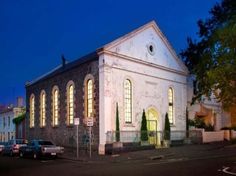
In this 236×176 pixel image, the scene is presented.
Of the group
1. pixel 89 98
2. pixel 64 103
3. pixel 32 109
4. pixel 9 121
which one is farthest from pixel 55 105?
pixel 9 121

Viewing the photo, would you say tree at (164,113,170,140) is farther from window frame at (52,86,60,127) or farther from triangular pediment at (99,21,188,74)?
window frame at (52,86,60,127)

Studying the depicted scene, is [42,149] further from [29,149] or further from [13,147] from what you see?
[13,147]

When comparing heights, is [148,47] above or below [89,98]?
above

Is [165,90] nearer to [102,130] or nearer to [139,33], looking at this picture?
[139,33]

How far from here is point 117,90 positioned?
33.0m

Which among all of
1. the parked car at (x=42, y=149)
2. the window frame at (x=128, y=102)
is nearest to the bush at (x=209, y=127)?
the window frame at (x=128, y=102)

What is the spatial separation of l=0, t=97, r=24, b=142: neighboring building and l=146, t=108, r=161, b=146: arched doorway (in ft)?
90.0

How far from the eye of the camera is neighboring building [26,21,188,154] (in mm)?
32281

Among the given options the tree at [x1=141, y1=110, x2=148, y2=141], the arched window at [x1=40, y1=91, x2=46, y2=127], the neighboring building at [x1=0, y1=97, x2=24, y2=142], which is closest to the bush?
the tree at [x1=141, y1=110, x2=148, y2=141]

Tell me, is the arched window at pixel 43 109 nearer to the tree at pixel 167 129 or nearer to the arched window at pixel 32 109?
the arched window at pixel 32 109

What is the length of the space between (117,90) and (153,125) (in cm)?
669

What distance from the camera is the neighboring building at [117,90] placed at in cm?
3228

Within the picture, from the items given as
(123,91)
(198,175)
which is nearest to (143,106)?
(123,91)

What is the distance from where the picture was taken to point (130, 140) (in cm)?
3288
